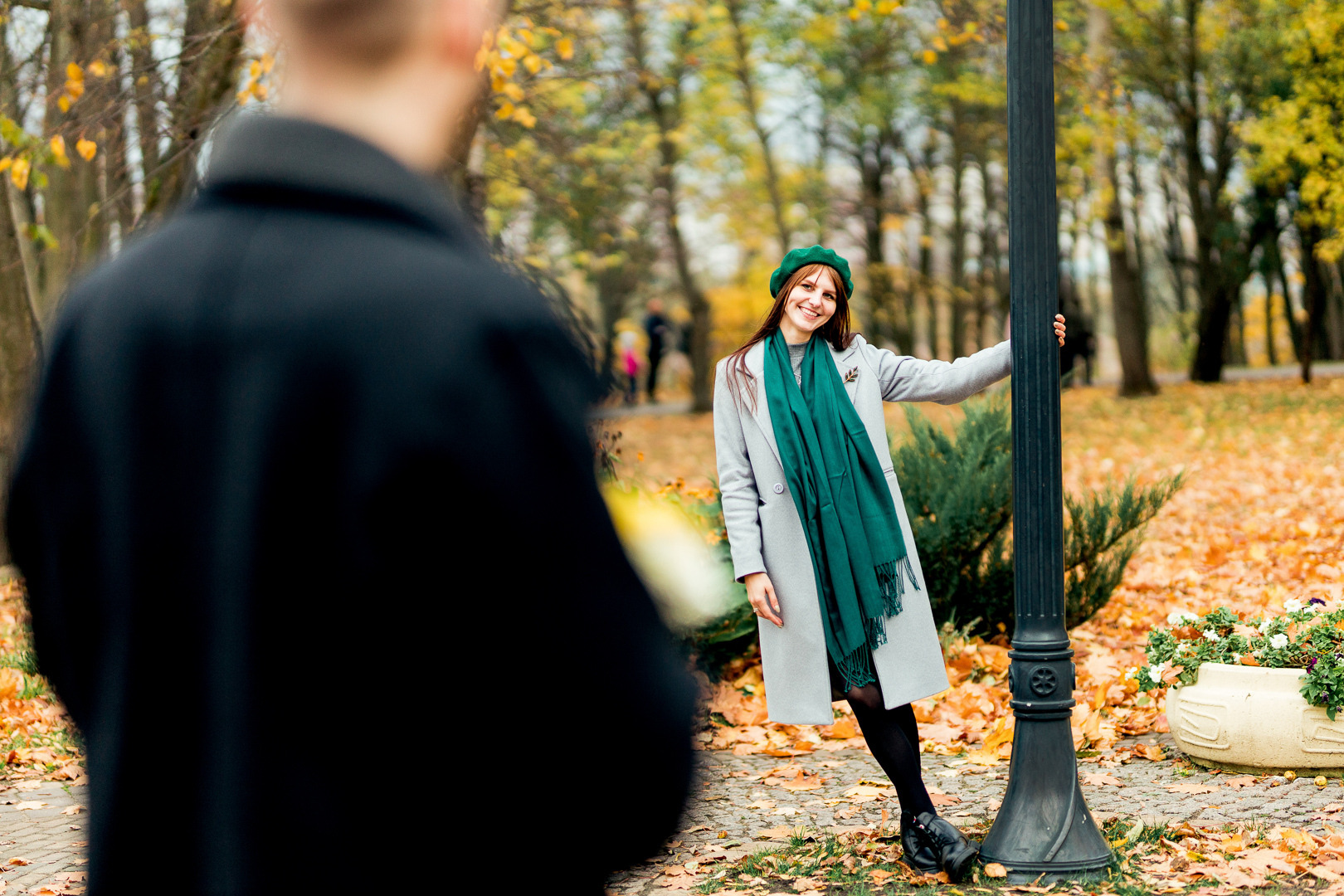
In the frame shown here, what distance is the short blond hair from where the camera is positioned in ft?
3.66

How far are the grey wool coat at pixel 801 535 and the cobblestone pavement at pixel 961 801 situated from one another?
0.61 metres

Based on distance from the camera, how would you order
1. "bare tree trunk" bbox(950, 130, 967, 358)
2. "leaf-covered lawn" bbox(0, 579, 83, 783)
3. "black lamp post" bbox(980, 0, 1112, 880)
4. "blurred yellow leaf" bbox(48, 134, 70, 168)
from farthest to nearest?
1. "bare tree trunk" bbox(950, 130, 967, 358)
2. "blurred yellow leaf" bbox(48, 134, 70, 168)
3. "leaf-covered lawn" bbox(0, 579, 83, 783)
4. "black lamp post" bbox(980, 0, 1112, 880)

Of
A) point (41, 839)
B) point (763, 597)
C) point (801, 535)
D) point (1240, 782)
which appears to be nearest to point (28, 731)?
point (41, 839)

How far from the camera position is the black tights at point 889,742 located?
3.91m

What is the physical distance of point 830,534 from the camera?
390 centimetres

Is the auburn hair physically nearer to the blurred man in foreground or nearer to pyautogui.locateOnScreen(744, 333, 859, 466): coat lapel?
pyautogui.locateOnScreen(744, 333, 859, 466): coat lapel

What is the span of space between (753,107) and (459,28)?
73.7 ft

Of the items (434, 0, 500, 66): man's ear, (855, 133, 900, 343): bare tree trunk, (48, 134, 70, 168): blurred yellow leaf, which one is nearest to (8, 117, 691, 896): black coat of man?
(434, 0, 500, 66): man's ear

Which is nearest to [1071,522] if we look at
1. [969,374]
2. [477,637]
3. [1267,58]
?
[969,374]

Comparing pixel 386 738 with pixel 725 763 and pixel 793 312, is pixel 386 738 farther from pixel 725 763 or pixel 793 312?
pixel 725 763

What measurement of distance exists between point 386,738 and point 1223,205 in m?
25.6

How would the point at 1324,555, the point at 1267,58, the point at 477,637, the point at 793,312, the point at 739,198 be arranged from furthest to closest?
the point at 739,198 → the point at 1267,58 → the point at 1324,555 → the point at 793,312 → the point at 477,637

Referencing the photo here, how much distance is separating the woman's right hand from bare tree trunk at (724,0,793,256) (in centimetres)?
1850

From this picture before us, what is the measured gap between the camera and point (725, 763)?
18.3 feet
